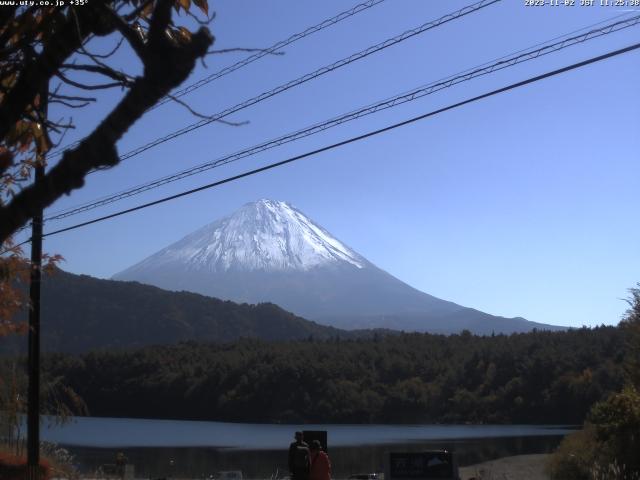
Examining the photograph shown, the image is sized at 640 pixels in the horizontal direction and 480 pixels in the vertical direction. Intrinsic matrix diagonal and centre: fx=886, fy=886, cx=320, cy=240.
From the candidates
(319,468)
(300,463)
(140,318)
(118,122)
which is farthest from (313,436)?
(140,318)

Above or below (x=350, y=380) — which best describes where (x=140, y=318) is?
above

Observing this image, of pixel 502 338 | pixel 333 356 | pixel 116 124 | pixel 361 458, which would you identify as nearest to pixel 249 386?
pixel 333 356

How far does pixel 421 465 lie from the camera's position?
15.4 m

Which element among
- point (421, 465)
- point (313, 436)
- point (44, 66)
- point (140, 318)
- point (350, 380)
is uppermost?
point (140, 318)

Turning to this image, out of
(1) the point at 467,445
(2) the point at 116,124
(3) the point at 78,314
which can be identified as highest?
(3) the point at 78,314

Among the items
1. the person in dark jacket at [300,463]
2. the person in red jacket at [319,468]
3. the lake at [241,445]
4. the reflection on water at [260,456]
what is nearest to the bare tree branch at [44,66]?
the person in red jacket at [319,468]

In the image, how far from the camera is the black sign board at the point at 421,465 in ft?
50.4

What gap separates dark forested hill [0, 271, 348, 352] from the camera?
438 feet

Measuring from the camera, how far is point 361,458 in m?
48.0

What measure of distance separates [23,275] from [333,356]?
101553mm

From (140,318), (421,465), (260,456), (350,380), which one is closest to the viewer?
(421,465)

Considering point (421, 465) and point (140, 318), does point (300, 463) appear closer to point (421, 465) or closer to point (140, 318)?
point (421, 465)

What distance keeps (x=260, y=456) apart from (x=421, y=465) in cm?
3630

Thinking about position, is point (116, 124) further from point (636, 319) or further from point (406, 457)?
point (636, 319)
